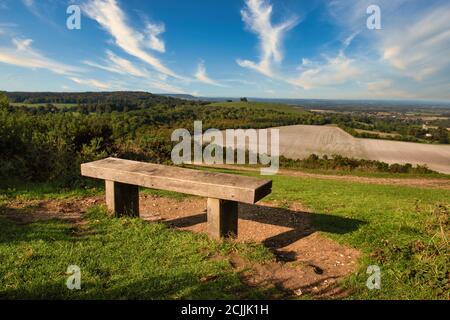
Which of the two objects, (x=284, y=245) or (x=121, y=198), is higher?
(x=121, y=198)

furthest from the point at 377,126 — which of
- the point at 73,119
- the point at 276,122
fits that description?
the point at 73,119

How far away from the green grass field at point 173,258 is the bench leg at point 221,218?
196 millimetres

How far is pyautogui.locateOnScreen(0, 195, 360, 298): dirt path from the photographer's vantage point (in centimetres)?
343

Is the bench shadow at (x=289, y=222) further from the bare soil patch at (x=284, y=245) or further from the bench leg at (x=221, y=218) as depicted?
the bench leg at (x=221, y=218)

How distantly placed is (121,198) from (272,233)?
264 cm

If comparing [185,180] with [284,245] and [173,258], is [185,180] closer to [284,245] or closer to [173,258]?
[173,258]

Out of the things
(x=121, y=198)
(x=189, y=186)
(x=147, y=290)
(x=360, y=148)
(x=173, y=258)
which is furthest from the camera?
(x=360, y=148)

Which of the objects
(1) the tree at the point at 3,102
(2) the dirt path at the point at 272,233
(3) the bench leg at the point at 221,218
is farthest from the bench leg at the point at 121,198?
(1) the tree at the point at 3,102

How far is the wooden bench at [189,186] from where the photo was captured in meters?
4.19

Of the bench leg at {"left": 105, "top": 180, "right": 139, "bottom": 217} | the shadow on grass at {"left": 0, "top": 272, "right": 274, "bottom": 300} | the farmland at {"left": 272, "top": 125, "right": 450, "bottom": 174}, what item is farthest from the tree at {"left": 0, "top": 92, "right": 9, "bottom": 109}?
the farmland at {"left": 272, "top": 125, "right": 450, "bottom": 174}

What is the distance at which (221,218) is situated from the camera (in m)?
4.46

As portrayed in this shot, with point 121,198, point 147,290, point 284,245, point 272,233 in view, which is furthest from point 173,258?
point 121,198
